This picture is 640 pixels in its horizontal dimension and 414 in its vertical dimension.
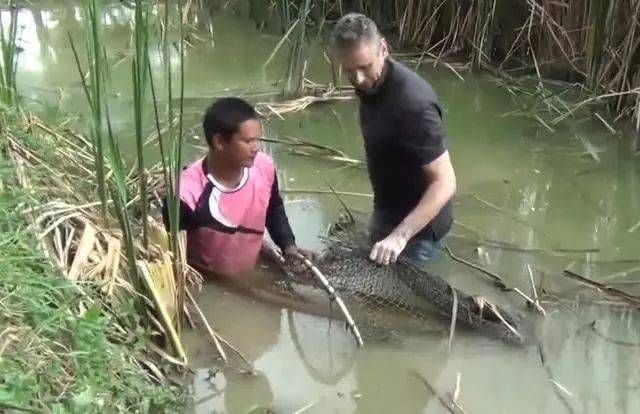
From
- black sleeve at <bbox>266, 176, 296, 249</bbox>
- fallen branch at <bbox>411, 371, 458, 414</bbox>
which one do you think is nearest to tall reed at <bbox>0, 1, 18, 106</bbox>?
black sleeve at <bbox>266, 176, 296, 249</bbox>

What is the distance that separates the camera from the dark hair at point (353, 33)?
2889mm

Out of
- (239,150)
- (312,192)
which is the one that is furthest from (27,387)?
(312,192)

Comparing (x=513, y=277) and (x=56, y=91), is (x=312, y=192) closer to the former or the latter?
(x=513, y=277)

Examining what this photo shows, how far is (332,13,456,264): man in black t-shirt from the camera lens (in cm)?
293

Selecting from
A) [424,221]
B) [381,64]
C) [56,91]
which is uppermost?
[381,64]

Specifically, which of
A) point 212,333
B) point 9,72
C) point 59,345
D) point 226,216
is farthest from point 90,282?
point 9,72

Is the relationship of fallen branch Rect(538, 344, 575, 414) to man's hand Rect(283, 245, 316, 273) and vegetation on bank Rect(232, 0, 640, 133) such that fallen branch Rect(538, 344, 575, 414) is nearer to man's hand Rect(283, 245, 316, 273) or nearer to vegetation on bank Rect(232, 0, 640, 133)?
man's hand Rect(283, 245, 316, 273)

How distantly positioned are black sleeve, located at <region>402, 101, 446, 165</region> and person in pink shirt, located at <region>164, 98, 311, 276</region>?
49cm

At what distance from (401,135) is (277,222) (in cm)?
55

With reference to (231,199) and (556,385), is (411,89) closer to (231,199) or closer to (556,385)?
(231,199)

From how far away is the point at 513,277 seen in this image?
11.0 ft

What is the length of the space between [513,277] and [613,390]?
72cm

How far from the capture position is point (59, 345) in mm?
2213

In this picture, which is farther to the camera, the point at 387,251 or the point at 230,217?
the point at 230,217
